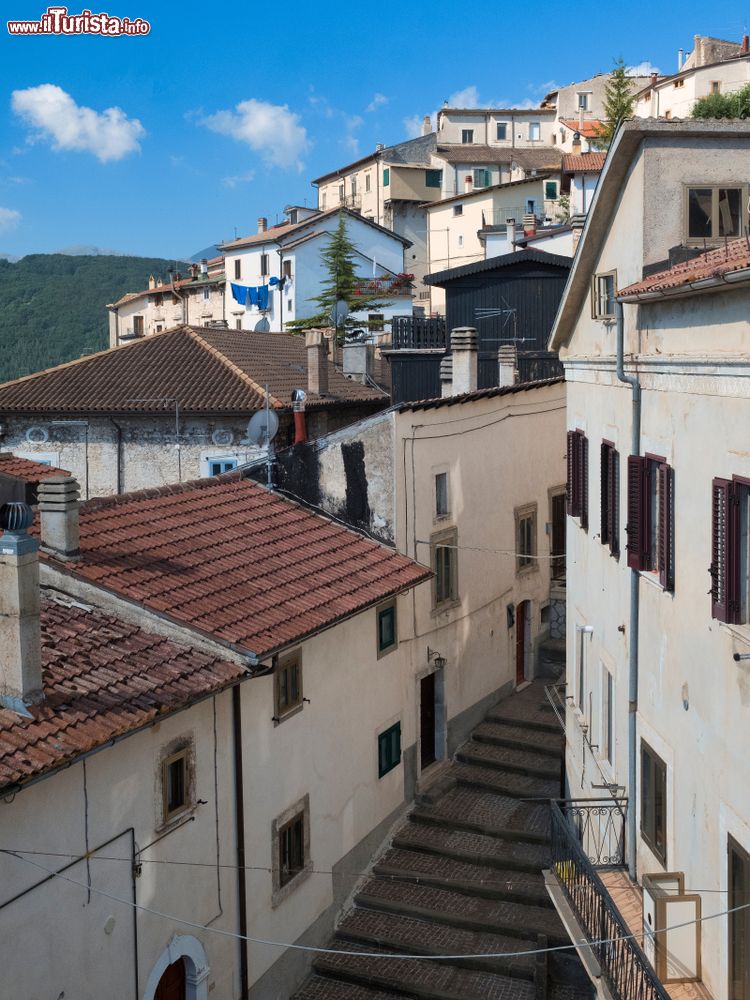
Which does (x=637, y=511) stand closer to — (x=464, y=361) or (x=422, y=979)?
(x=422, y=979)

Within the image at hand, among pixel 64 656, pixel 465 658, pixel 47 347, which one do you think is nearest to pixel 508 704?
pixel 465 658

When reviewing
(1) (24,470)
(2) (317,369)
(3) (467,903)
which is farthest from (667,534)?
(2) (317,369)

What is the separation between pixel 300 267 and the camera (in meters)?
58.1

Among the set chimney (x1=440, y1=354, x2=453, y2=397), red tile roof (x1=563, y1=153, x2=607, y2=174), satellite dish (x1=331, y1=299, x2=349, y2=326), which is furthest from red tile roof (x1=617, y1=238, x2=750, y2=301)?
red tile roof (x1=563, y1=153, x2=607, y2=174)

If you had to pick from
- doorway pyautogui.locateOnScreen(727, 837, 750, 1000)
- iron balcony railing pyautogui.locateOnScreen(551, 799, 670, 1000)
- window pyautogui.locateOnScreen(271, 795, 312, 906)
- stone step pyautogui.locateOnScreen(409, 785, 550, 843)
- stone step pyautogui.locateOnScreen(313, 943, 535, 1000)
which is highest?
doorway pyautogui.locateOnScreen(727, 837, 750, 1000)

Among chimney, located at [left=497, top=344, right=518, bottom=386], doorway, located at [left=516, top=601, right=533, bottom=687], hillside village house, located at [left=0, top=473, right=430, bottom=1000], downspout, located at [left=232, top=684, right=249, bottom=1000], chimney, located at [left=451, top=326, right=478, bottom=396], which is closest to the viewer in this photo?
hillside village house, located at [left=0, top=473, right=430, bottom=1000]

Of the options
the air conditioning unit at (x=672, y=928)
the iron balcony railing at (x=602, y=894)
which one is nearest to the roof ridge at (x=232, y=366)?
the iron balcony railing at (x=602, y=894)

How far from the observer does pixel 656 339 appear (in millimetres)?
11984

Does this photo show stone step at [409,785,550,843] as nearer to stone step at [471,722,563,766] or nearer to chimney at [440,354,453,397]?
stone step at [471,722,563,766]

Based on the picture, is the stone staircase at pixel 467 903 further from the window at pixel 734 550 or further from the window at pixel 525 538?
the window at pixel 734 550

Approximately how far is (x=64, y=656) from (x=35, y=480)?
17.5 feet

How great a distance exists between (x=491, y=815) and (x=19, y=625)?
1279cm

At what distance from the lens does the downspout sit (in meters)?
15.0

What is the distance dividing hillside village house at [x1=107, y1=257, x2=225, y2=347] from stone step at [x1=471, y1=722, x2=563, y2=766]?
151ft
